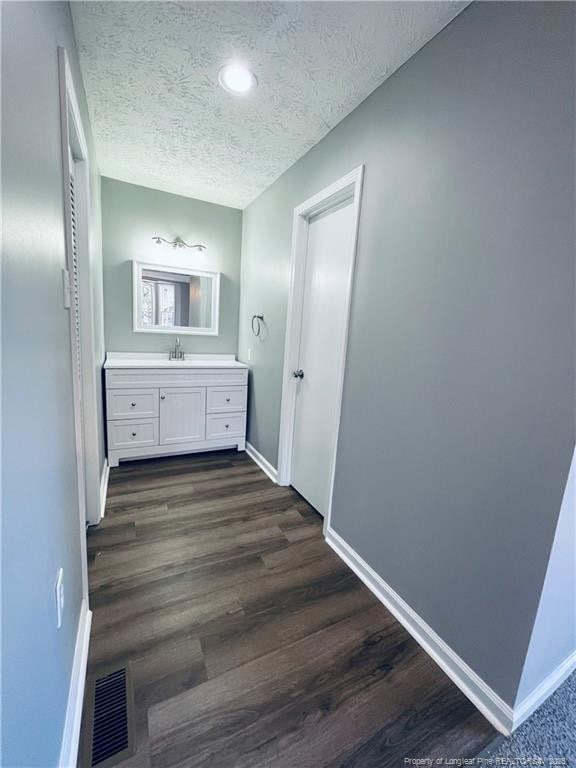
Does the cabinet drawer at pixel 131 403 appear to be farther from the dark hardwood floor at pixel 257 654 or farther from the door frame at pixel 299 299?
the door frame at pixel 299 299

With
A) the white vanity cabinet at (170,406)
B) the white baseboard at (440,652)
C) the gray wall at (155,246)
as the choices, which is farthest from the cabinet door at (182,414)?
the white baseboard at (440,652)

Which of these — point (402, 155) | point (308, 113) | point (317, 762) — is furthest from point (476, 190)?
point (317, 762)

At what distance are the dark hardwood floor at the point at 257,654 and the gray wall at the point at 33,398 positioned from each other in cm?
39

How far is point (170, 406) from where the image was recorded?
2.86 metres

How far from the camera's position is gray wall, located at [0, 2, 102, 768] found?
0.56 metres

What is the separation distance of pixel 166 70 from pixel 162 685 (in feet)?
8.71

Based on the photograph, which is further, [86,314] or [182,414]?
[182,414]

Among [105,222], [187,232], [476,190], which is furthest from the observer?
[187,232]

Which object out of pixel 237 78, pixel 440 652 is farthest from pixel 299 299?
pixel 440 652

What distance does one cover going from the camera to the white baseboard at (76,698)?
89 centimetres

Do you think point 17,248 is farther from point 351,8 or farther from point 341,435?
point 341,435

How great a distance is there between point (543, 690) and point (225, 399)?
267 centimetres

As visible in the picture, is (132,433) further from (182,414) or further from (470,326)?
(470,326)

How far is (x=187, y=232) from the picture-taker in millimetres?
3139
